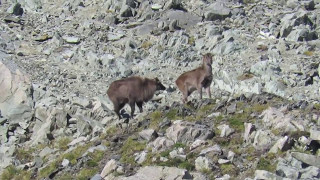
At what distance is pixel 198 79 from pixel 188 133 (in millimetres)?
6658

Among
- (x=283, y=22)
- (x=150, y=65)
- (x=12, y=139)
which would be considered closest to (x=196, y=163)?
(x=12, y=139)

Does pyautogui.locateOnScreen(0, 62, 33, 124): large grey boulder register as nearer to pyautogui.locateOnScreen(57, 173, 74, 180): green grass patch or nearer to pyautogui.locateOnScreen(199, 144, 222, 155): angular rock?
pyautogui.locateOnScreen(57, 173, 74, 180): green grass patch

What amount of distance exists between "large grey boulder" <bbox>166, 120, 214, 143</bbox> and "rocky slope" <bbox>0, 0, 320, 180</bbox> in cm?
3

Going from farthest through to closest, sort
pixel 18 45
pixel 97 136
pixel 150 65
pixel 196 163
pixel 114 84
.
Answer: pixel 18 45 < pixel 150 65 < pixel 114 84 < pixel 97 136 < pixel 196 163

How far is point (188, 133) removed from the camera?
1384 cm

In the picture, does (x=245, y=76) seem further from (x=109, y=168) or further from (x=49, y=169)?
(x=109, y=168)

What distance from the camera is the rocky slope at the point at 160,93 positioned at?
12570 millimetres

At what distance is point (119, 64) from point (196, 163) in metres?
15.0

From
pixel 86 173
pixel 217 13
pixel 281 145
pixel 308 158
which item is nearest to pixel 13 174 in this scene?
pixel 86 173

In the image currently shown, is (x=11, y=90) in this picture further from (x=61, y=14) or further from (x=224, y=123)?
(x=224, y=123)

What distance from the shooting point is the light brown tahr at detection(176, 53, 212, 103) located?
20188mm

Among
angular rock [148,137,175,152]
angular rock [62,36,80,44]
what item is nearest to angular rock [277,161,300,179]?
angular rock [148,137,175,152]

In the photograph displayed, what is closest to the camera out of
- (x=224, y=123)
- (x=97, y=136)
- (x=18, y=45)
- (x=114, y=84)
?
(x=224, y=123)

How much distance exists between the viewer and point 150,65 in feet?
87.0
